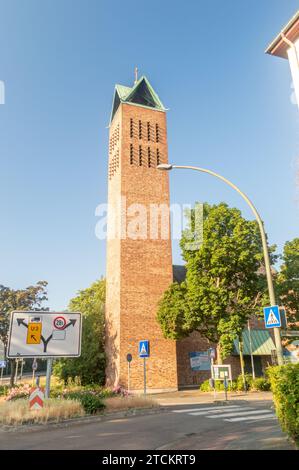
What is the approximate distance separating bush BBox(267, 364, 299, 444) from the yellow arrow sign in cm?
1014

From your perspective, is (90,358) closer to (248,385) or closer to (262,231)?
(248,385)

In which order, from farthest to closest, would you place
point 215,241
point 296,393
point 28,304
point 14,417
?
point 28,304, point 215,241, point 14,417, point 296,393

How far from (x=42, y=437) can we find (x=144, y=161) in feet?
88.4

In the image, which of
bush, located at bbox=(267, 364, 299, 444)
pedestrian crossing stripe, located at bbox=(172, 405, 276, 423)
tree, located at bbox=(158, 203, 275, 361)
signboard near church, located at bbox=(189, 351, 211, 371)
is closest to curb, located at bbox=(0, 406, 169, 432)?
pedestrian crossing stripe, located at bbox=(172, 405, 276, 423)

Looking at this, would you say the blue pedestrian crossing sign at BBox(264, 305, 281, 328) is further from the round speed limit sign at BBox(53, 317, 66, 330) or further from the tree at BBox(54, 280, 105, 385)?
the tree at BBox(54, 280, 105, 385)

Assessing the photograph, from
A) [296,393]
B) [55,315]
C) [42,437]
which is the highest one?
[55,315]

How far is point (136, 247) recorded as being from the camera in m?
30.7

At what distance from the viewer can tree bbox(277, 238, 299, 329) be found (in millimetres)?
25969

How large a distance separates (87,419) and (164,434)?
4.20 m

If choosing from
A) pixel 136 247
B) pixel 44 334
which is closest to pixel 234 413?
pixel 44 334

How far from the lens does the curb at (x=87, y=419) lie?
11.5 meters

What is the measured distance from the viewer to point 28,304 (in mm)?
41844

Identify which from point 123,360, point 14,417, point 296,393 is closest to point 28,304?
point 123,360
